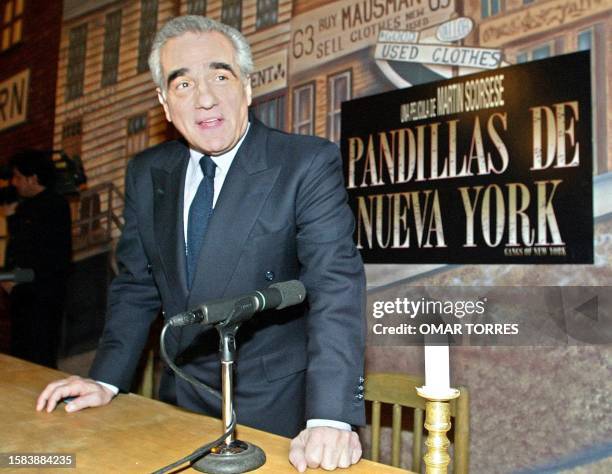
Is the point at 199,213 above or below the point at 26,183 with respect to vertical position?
below

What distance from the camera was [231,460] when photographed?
97 cm

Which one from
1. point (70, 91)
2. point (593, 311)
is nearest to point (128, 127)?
point (70, 91)

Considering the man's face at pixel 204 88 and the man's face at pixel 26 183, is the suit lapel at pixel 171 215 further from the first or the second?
the man's face at pixel 26 183

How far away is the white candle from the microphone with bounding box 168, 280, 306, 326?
27cm

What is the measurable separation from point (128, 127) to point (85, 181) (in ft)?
1.96

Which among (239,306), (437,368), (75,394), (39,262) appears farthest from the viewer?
(39,262)

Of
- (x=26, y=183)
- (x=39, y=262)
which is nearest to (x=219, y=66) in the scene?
(x=39, y=262)

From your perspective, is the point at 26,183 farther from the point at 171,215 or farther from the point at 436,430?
the point at 436,430

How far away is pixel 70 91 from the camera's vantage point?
492cm

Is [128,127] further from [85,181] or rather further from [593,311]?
[593,311]

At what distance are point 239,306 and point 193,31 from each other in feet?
2.56

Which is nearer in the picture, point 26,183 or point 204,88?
point 204,88

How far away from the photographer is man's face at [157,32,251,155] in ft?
4.58

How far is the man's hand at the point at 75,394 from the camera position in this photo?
1342 millimetres
